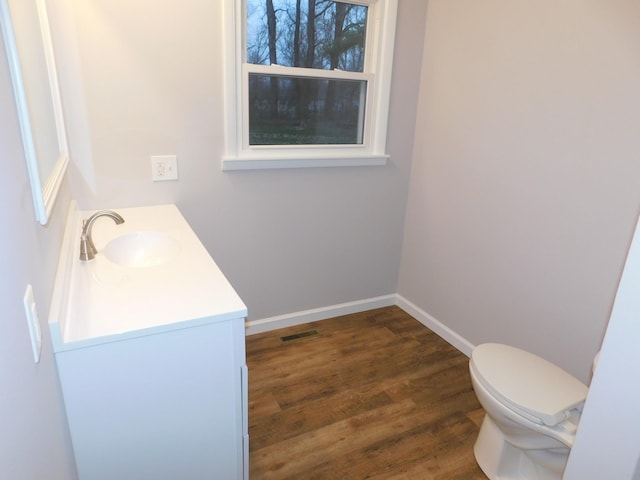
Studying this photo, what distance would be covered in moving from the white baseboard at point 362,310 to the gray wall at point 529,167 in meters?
0.07

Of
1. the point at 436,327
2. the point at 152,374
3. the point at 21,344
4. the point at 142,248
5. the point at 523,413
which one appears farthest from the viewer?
the point at 436,327

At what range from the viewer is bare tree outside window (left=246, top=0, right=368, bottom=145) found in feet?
7.26

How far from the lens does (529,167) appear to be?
2039mm

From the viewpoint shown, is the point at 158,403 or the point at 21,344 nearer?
the point at 21,344

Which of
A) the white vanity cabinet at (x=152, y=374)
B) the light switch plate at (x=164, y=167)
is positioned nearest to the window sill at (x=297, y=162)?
the light switch plate at (x=164, y=167)

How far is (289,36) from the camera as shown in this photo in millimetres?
2260

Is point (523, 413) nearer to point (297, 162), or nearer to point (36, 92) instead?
point (297, 162)

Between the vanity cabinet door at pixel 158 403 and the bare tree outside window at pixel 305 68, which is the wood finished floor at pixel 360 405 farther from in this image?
the bare tree outside window at pixel 305 68

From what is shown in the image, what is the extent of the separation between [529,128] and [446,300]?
3.70ft

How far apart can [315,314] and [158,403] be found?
167 centimetres

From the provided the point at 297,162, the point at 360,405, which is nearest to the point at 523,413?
the point at 360,405

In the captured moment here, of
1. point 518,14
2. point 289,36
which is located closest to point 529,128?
point 518,14

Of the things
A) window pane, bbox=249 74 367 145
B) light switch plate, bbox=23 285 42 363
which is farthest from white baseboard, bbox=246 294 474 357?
light switch plate, bbox=23 285 42 363

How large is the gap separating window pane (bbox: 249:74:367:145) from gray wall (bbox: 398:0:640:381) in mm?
442
